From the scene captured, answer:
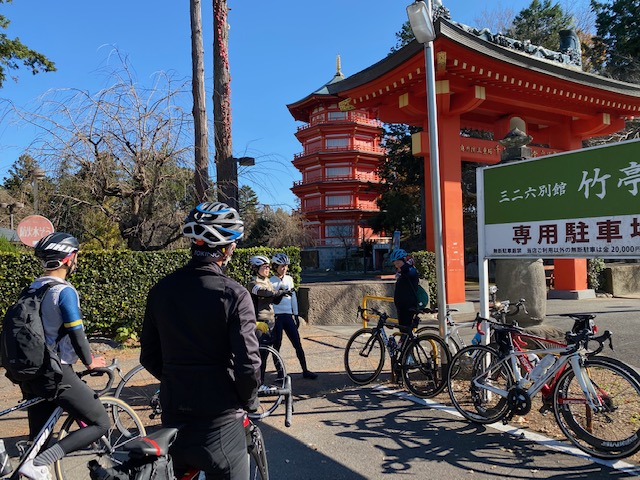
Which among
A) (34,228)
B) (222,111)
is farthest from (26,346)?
(222,111)

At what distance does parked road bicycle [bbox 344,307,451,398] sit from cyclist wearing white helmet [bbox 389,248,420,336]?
167 millimetres

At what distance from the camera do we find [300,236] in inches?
1608

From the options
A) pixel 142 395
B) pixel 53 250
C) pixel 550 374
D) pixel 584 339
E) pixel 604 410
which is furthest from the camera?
pixel 142 395

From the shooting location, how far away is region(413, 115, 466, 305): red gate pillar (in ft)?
39.4

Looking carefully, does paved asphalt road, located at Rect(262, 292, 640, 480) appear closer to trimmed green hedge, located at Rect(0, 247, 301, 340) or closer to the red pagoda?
trimmed green hedge, located at Rect(0, 247, 301, 340)

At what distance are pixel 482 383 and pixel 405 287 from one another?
1856 millimetres

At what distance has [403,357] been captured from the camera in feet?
17.8

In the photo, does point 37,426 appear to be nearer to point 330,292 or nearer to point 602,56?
point 330,292

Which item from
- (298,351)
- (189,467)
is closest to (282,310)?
(298,351)

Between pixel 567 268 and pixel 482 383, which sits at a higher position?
pixel 567 268

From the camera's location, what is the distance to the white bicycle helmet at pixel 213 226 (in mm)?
2219

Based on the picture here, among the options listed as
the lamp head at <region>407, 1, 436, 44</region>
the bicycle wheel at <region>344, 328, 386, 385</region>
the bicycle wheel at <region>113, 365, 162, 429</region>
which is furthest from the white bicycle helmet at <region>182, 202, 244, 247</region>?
the bicycle wheel at <region>344, 328, 386, 385</region>

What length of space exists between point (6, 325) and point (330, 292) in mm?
8127

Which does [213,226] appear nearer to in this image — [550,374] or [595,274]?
[550,374]
